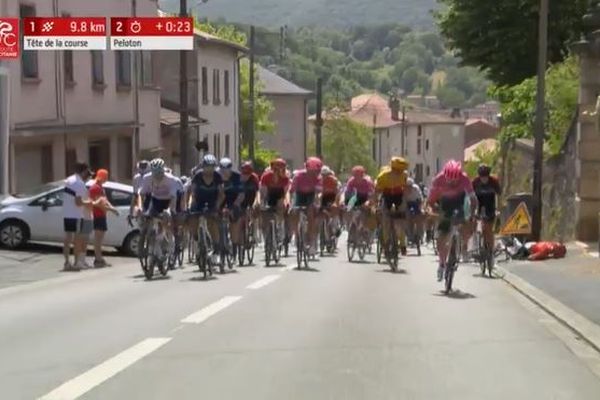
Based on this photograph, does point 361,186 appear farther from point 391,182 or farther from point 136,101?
point 136,101

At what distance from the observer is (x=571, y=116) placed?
30.7 meters

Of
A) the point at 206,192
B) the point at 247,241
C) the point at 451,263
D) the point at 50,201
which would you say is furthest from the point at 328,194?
the point at 451,263

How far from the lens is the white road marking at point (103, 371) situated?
8.93m

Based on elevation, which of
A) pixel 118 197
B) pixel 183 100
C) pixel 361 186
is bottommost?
pixel 118 197

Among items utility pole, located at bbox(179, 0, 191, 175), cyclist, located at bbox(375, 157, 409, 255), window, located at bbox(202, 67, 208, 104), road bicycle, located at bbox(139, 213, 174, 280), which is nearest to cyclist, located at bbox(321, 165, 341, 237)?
cyclist, located at bbox(375, 157, 409, 255)

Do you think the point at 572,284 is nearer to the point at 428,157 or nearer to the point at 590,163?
the point at 590,163

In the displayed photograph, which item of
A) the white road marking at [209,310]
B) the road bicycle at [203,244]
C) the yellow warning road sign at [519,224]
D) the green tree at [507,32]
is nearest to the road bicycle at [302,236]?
the road bicycle at [203,244]

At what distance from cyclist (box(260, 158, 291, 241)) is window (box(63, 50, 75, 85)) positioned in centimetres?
1428

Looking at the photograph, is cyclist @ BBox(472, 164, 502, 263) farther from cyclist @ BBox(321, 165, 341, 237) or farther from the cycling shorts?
cyclist @ BBox(321, 165, 341, 237)

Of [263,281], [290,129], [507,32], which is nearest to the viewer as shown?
[263,281]

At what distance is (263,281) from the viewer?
18.3 m

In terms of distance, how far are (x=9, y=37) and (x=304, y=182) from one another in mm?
11237

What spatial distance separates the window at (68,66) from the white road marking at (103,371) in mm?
24089

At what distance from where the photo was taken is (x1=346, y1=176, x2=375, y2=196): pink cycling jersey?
23.8m
